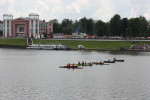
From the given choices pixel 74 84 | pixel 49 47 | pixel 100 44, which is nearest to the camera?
pixel 74 84

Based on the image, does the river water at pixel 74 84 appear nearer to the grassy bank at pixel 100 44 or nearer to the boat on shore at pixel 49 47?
the grassy bank at pixel 100 44

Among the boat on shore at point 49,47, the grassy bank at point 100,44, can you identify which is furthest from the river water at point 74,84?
the boat on shore at point 49,47

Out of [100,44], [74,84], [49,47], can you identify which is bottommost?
[74,84]

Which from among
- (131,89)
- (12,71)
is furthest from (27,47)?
(131,89)

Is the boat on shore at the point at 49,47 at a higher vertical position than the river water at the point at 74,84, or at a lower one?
higher

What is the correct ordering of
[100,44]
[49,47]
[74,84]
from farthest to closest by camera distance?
1. [49,47]
2. [100,44]
3. [74,84]

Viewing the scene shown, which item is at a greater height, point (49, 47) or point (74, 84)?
point (49, 47)

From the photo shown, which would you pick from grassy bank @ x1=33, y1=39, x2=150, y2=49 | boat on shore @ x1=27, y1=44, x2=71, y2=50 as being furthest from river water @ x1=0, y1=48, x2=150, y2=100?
boat on shore @ x1=27, y1=44, x2=71, y2=50

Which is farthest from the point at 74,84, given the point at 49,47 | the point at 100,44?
the point at 49,47

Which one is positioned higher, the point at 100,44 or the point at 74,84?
the point at 100,44

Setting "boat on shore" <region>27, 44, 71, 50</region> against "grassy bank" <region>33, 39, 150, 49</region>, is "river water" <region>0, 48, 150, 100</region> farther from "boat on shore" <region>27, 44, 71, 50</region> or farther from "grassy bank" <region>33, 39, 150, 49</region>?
"boat on shore" <region>27, 44, 71, 50</region>

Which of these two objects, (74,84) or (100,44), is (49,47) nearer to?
(100,44)

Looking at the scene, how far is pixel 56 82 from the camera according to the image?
6881 cm

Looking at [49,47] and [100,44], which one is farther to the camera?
[49,47]
